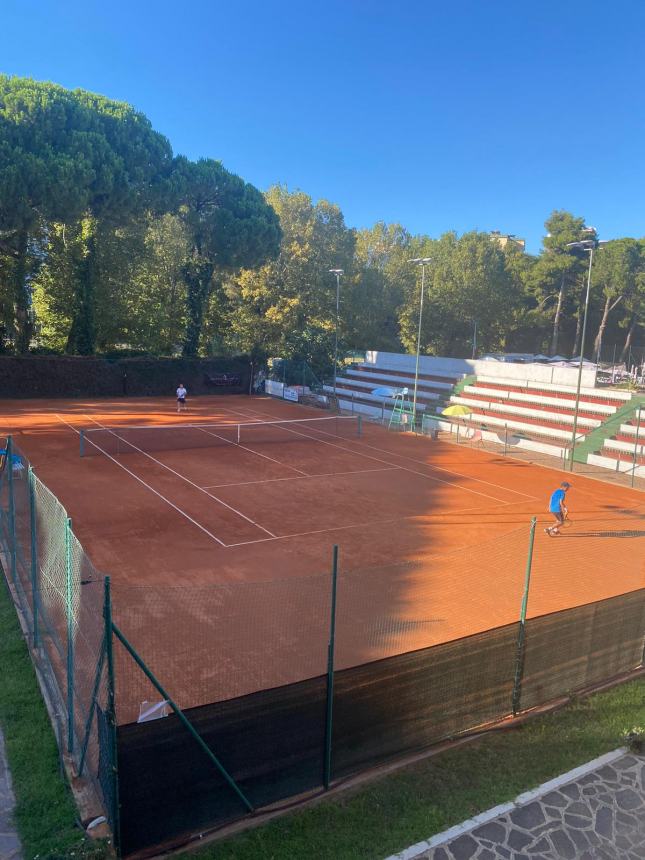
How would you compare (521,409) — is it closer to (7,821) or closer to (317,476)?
(317,476)

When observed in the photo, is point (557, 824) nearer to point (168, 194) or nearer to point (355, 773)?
point (355, 773)

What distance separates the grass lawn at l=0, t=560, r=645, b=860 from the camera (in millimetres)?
5254

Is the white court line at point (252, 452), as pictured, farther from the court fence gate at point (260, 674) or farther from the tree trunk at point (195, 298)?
the tree trunk at point (195, 298)

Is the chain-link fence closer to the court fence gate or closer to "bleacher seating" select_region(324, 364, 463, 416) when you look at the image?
the court fence gate

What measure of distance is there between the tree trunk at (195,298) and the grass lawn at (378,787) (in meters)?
39.4

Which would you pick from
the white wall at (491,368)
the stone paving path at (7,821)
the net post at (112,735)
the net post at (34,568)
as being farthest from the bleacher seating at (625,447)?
the stone paving path at (7,821)

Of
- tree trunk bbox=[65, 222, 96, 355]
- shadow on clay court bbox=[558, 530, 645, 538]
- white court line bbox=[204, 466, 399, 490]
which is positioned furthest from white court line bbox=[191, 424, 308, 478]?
tree trunk bbox=[65, 222, 96, 355]

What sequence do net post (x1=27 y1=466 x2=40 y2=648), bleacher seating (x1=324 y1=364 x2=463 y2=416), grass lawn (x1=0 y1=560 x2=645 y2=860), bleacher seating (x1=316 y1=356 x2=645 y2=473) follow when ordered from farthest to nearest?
1. bleacher seating (x1=324 y1=364 x2=463 y2=416)
2. bleacher seating (x1=316 y1=356 x2=645 y2=473)
3. net post (x1=27 y1=466 x2=40 y2=648)
4. grass lawn (x1=0 y1=560 x2=645 y2=860)

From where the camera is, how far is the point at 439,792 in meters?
6.07

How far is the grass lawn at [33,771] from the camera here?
5.18 meters

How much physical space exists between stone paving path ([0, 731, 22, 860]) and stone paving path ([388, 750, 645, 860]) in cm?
325

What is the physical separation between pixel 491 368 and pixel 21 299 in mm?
30612

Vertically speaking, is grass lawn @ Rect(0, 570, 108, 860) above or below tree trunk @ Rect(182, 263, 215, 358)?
below

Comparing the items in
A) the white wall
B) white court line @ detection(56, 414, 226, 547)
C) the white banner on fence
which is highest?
the white wall
